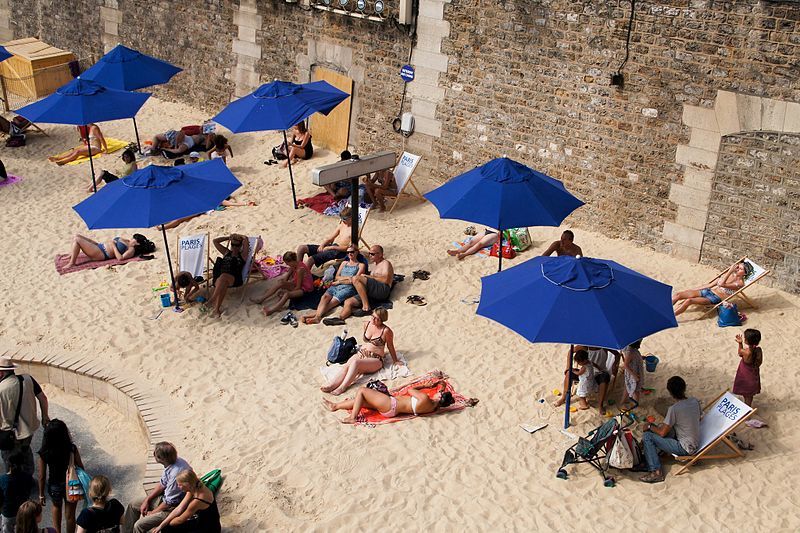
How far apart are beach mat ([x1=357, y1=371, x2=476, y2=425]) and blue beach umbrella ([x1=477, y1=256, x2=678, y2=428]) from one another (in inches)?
41.9

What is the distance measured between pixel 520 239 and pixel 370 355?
131 inches

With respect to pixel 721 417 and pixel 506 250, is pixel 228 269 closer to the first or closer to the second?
pixel 506 250

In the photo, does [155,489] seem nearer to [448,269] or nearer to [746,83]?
[448,269]

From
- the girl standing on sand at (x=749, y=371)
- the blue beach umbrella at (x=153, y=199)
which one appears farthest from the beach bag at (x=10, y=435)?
the girl standing on sand at (x=749, y=371)

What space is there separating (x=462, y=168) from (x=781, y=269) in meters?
4.72

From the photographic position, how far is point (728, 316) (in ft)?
31.4

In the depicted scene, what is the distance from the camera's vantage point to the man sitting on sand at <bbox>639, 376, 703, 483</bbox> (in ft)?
24.4

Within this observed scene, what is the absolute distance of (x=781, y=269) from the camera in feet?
33.5

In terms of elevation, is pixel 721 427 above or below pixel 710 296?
below

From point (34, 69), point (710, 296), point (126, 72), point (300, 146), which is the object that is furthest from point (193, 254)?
point (34, 69)

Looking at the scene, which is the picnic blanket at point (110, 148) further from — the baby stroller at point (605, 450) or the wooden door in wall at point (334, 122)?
the baby stroller at point (605, 450)

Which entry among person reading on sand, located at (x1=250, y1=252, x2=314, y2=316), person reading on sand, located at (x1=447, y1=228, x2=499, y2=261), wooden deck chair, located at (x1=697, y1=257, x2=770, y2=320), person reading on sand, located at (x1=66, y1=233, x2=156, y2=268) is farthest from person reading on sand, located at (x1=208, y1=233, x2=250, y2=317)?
wooden deck chair, located at (x1=697, y1=257, x2=770, y2=320)

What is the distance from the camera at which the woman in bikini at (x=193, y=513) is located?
690 centimetres

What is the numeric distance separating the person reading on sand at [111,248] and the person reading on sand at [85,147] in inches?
155
